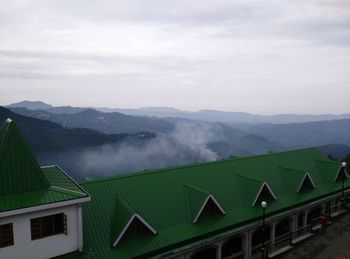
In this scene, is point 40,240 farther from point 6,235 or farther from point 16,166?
point 16,166

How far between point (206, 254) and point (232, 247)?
296 centimetres

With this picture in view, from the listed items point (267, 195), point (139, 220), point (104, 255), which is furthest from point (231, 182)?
point (104, 255)

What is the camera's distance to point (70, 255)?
20.8 meters

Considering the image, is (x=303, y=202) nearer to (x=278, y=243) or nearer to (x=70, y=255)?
(x=278, y=243)

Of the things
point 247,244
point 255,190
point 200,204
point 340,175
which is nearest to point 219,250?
point 247,244

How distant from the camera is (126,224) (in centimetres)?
2281

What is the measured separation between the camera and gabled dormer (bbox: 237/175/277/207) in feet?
100

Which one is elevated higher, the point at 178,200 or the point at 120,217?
the point at 120,217

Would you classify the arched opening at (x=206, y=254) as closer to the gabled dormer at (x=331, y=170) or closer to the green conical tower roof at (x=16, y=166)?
the green conical tower roof at (x=16, y=166)

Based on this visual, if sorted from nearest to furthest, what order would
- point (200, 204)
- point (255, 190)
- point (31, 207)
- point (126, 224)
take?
point (31, 207)
point (126, 224)
point (200, 204)
point (255, 190)

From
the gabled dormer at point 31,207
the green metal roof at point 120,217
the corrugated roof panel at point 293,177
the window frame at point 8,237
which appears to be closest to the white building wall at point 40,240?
the gabled dormer at point 31,207

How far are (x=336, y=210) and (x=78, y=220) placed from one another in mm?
30171

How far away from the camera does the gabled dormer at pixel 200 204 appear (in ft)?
87.5

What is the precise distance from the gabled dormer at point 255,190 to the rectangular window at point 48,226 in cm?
1678
